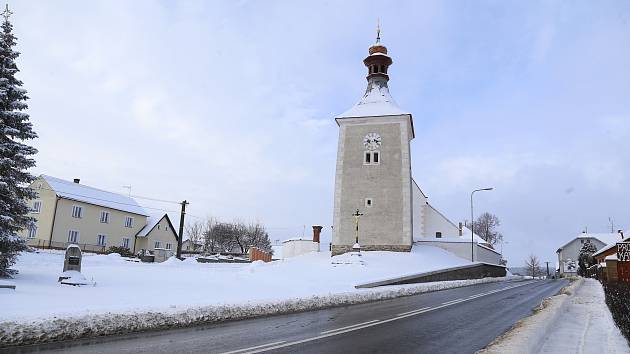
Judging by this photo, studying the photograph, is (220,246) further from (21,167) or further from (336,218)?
(21,167)

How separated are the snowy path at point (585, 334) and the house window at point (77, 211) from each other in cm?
4643

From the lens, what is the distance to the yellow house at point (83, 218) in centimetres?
4416

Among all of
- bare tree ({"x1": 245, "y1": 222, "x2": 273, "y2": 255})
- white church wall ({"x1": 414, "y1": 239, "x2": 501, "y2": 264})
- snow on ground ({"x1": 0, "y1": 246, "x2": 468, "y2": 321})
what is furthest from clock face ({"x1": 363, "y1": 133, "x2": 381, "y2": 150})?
bare tree ({"x1": 245, "y1": 222, "x2": 273, "y2": 255})

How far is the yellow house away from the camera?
145ft

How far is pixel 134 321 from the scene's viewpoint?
9336mm

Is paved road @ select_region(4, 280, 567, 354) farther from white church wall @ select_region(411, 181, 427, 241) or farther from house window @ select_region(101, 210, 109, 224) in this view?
house window @ select_region(101, 210, 109, 224)

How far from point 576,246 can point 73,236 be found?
98.8 m

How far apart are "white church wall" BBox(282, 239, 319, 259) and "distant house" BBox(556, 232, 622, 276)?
6638 centimetres

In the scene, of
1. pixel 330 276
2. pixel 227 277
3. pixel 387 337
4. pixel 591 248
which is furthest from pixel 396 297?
pixel 591 248

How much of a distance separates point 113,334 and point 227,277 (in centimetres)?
1153

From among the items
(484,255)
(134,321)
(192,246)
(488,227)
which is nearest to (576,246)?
(488,227)

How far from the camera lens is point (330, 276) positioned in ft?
81.2

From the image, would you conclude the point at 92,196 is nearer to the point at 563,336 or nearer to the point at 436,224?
the point at 436,224

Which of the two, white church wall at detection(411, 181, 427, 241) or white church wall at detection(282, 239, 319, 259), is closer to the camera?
white church wall at detection(411, 181, 427, 241)
